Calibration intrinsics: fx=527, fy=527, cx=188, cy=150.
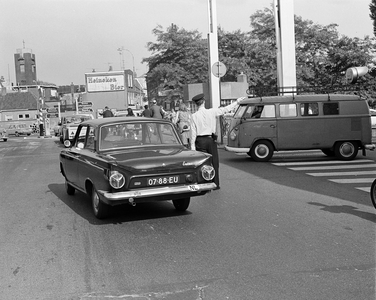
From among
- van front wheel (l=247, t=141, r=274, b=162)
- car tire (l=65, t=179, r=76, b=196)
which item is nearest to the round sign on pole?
van front wheel (l=247, t=141, r=274, b=162)

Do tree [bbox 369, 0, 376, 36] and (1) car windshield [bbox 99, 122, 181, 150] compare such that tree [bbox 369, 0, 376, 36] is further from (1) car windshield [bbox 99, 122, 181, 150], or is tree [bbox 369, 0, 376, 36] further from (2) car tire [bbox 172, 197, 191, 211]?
(2) car tire [bbox 172, 197, 191, 211]

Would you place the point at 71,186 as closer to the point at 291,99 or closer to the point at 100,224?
the point at 100,224

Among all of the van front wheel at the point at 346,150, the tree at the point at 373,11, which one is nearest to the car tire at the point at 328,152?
the van front wheel at the point at 346,150

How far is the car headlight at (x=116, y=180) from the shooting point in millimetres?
6963

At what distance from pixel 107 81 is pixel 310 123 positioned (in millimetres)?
113608

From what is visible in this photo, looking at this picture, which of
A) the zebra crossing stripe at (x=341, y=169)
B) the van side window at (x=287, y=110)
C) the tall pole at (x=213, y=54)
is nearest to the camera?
the zebra crossing stripe at (x=341, y=169)

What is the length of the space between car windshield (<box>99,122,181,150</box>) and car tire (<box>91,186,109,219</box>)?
79cm

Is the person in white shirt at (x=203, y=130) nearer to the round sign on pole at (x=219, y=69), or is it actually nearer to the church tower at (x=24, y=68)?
the round sign on pole at (x=219, y=69)

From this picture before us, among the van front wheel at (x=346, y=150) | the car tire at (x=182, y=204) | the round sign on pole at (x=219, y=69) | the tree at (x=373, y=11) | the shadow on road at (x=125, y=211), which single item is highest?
the tree at (x=373, y=11)

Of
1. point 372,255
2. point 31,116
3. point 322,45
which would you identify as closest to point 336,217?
point 372,255

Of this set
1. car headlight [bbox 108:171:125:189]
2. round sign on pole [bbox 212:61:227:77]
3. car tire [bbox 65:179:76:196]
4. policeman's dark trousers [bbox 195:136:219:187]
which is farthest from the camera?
round sign on pole [bbox 212:61:227:77]

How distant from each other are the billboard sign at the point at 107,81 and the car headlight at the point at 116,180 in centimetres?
11931

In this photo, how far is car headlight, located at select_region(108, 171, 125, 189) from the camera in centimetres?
696

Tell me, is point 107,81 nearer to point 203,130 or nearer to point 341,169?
point 341,169
